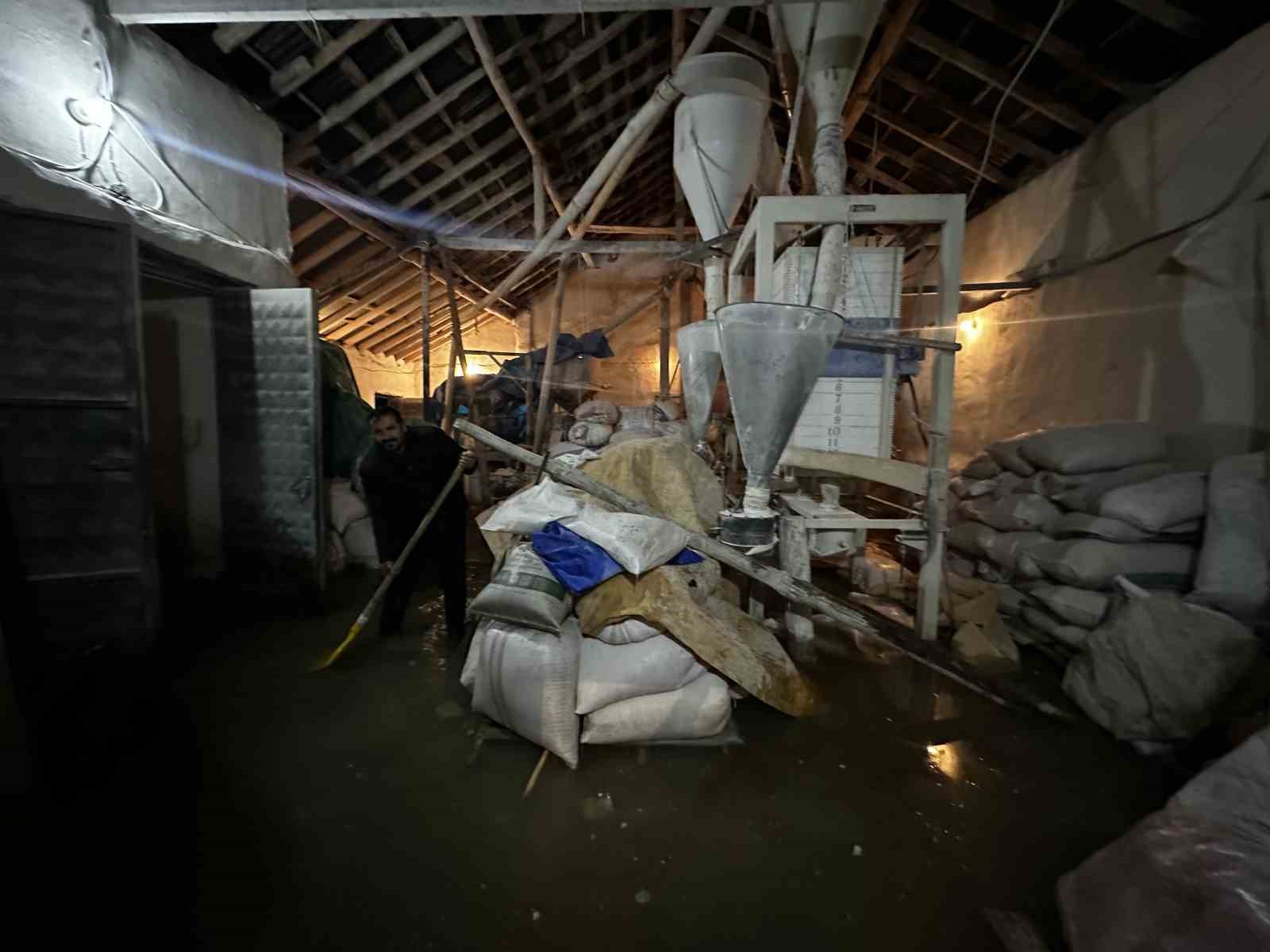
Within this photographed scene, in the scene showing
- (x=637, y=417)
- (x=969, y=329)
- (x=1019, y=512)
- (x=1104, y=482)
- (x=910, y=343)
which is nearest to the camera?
(x=910, y=343)

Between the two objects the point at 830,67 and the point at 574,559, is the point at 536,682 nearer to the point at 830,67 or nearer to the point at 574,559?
the point at 574,559

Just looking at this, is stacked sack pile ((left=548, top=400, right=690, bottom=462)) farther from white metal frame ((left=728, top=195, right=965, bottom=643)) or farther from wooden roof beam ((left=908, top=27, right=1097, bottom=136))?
wooden roof beam ((left=908, top=27, right=1097, bottom=136))

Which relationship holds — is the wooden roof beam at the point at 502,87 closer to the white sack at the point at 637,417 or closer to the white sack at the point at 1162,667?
the white sack at the point at 637,417

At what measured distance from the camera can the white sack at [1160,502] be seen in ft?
7.98

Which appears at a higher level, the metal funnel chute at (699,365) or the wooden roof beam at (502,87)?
the wooden roof beam at (502,87)

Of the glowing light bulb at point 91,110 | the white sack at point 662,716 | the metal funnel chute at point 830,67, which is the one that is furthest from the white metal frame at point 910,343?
the glowing light bulb at point 91,110

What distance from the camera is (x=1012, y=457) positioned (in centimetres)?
350

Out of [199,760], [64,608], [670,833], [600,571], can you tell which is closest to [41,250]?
[64,608]

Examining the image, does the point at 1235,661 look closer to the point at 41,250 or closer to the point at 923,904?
the point at 923,904

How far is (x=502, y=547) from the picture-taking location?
2631mm

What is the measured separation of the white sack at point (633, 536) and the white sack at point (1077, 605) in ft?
6.61

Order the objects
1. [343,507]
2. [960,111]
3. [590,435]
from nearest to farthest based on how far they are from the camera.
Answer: [343,507] → [960,111] → [590,435]

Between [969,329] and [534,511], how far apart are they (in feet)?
17.5

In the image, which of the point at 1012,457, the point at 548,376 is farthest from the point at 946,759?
the point at 548,376
